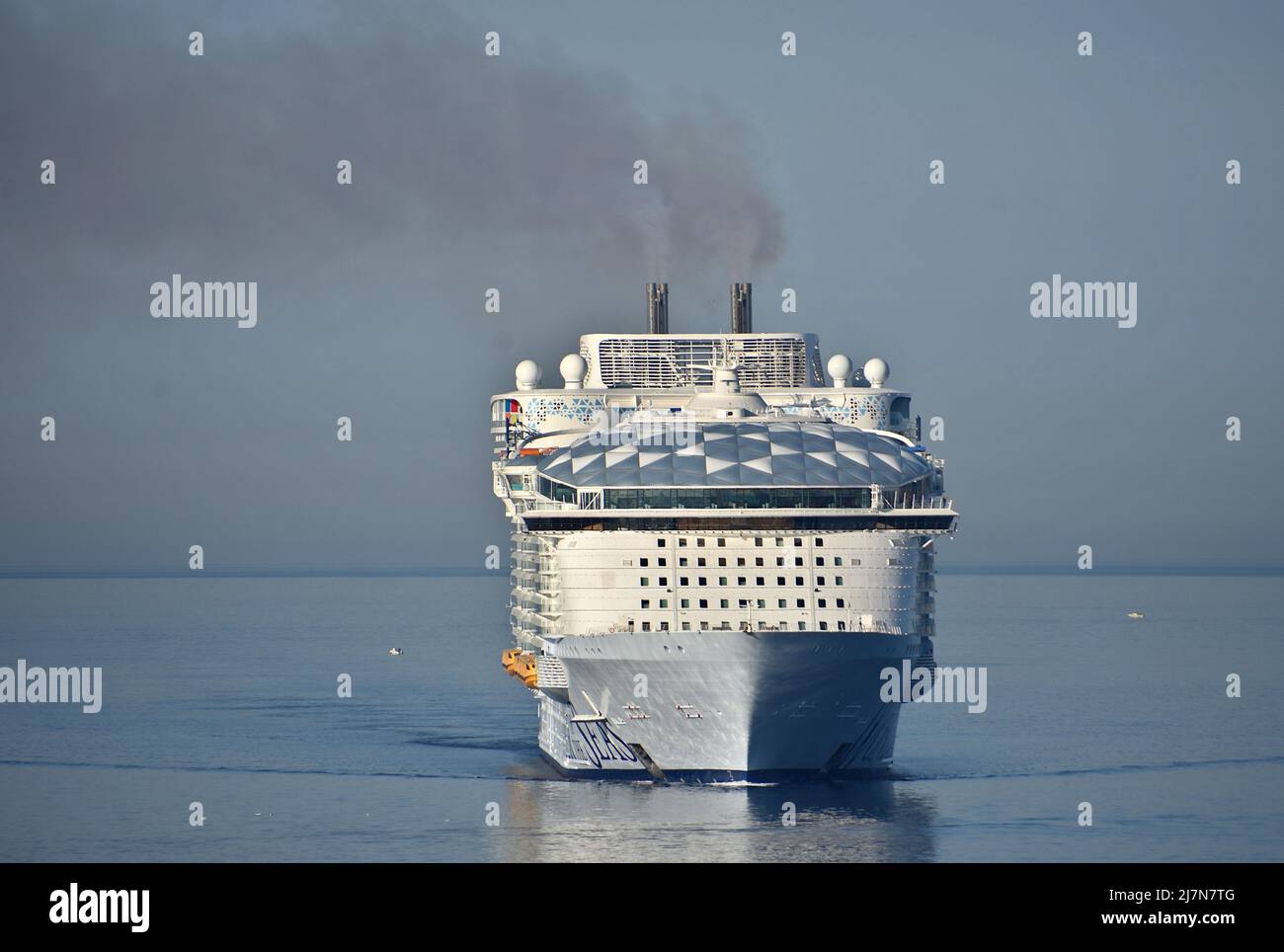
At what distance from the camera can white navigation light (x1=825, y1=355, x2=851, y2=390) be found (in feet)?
265

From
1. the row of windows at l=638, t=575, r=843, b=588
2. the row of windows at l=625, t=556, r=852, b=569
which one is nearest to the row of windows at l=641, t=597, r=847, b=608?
the row of windows at l=638, t=575, r=843, b=588

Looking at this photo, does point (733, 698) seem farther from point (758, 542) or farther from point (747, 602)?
point (758, 542)

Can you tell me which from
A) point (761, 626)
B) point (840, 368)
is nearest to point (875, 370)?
point (840, 368)

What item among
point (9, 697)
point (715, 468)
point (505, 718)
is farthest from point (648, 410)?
point (9, 697)

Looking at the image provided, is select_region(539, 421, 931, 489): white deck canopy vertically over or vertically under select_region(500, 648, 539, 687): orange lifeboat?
over

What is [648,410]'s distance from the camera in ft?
236

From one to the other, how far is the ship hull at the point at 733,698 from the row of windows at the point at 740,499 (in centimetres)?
400

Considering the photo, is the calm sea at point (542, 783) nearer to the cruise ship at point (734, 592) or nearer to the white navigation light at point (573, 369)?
the cruise ship at point (734, 592)

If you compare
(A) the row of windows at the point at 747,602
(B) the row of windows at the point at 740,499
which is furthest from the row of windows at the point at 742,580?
(B) the row of windows at the point at 740,499

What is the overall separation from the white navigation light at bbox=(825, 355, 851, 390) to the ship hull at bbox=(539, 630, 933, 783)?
54.1ft

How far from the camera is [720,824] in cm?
5988

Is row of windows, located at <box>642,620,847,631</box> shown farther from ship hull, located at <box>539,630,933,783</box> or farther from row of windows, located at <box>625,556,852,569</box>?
row of windows, located at <box>625,556,852,569</box>

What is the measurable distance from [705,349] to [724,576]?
17334 millimetres
